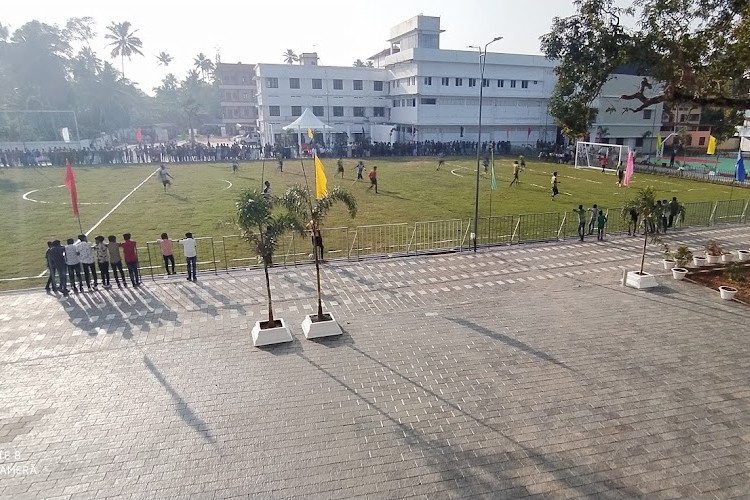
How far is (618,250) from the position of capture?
1590 cm

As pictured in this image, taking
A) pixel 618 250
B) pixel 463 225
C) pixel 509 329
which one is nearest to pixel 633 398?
pixel 509 329

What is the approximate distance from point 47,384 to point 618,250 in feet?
50.5

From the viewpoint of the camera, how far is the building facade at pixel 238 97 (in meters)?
79.2

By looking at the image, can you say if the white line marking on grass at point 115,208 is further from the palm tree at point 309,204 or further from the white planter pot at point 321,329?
the white planter pot at point 321,329

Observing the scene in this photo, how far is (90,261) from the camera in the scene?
482 inches

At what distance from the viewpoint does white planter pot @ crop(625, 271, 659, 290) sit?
12.4 meters

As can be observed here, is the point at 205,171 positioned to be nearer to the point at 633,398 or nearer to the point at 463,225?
the point at 463,225

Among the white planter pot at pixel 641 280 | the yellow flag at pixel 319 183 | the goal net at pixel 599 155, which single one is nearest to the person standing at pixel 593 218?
the white planter pot at pixel 641 280

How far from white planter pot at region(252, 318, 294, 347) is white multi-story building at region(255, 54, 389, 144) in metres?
41.6

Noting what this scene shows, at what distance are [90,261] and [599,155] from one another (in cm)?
3655

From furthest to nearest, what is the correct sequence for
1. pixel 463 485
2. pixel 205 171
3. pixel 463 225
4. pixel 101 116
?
pixel 101 116 < pixel 205 171 < pixel 463 225 < pixel 463 485

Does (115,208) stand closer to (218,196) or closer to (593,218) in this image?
(218,196)

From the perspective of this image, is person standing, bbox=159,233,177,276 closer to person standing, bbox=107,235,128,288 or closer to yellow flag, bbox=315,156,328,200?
person standing, bbox=107,235,128,288

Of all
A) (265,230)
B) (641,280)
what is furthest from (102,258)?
(641,280)
